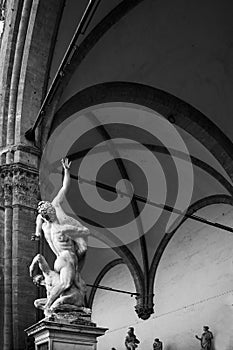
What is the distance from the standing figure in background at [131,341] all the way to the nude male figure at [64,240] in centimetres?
969

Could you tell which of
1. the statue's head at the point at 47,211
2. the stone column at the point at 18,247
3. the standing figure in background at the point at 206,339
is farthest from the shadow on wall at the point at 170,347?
the statue's head at the point at 47,211

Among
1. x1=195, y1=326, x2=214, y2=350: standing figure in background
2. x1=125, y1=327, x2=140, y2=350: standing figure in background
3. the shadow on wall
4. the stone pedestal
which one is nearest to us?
the stone pedestal

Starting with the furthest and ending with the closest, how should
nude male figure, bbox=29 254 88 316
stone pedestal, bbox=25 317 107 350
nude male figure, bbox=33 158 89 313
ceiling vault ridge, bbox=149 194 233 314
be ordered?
1. ceiling vault ridge, bbox=149 194 233 314
2. nude male figure, bbox=33 158 89 313
3. nude male figure, bbox=29 254 88 316
4. stone pedestal, bbox=25 317 107 350

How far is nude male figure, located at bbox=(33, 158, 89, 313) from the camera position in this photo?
7.66m

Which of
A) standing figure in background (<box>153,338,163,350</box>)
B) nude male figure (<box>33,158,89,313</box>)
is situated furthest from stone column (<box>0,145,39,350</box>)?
standing figure in background (<box>153,338,163,350</box>)

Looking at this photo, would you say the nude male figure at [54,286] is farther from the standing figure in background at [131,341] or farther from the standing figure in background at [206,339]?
the standing figure in background at [131,341]

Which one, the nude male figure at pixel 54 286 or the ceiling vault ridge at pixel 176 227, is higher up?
the ceiling vault ridge at pixel 176 227

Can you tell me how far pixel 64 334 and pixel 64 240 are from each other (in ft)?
3.70

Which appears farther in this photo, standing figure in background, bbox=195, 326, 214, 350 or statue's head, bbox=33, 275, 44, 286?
standing figure in background, bbox=195, 326, 214, 350

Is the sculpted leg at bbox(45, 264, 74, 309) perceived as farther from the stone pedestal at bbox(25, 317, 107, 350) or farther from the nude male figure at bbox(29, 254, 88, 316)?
the stone pedestal at bbox(25, 317, 107, 350)

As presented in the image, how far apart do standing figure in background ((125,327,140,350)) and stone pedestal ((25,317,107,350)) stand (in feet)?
32.4

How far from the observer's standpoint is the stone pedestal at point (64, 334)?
7.19 metres

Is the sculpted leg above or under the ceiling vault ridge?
under

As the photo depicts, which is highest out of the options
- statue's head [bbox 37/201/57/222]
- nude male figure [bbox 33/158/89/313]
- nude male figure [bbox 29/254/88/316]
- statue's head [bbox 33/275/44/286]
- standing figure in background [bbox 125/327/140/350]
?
standing figure in background [bbox 125/327/140/350]
